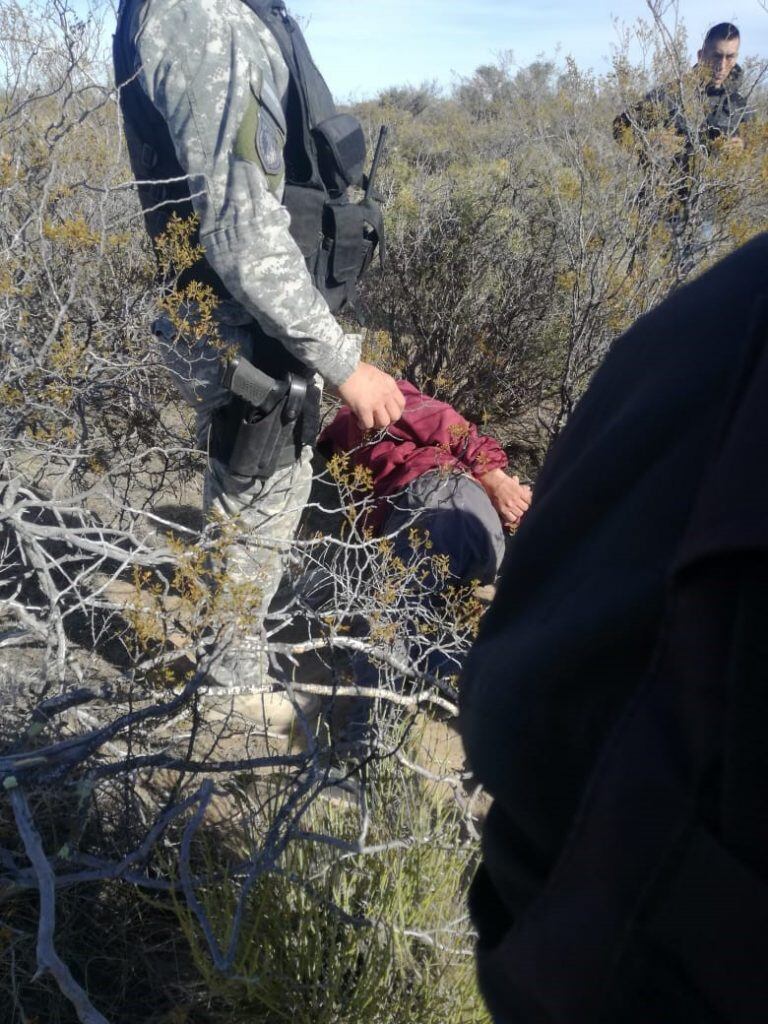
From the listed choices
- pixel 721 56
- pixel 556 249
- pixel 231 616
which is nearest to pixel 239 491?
pixel 231 616

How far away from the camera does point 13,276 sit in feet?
7.90

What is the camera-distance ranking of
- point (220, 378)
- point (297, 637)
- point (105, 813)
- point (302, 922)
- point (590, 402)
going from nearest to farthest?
point (590, 402) < point (302, 922) < point (105, 813) < point (220, 378) < point (297, 637)

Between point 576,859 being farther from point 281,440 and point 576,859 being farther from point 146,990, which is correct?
point 281,440

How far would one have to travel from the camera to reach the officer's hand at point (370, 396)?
2236mm

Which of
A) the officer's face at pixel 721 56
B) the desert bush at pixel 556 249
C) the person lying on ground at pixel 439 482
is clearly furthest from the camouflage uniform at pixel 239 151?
the officer's face at pixel 721 56

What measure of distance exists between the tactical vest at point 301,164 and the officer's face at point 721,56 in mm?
2775

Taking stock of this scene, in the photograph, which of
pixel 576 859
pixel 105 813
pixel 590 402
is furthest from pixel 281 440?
pixel 576 859

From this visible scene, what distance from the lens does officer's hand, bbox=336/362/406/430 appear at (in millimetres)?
2236

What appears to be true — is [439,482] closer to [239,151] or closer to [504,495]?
[504,495]

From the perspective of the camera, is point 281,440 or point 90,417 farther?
point 90,417

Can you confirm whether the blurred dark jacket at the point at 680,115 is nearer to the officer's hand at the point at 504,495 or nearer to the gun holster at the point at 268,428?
the officer's hand at the point at 504,495

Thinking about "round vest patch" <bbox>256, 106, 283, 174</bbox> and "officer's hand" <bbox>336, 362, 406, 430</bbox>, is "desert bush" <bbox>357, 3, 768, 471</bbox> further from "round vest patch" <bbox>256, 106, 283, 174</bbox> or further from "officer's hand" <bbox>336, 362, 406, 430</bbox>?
"round vest patch" <bbox>256, 106, 283, 174</bbox>

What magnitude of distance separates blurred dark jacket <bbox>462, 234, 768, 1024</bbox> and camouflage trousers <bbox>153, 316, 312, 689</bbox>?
5.15 feet

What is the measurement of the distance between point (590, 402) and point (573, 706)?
23cm
